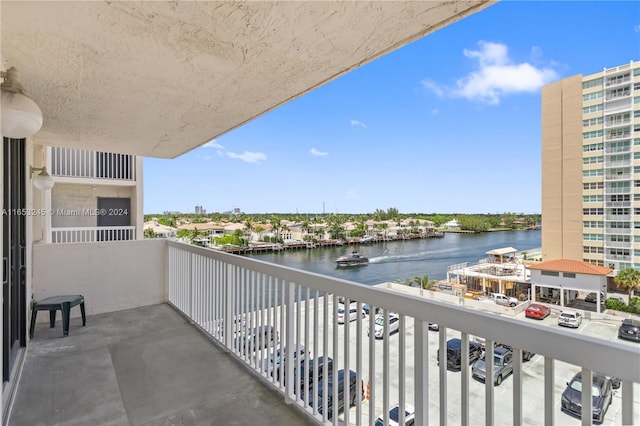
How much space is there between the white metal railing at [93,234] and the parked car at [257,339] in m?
7.09

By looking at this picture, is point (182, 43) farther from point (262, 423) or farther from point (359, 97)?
point (359, 97)

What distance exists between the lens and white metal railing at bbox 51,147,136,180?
8039 mm

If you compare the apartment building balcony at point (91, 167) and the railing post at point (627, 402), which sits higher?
the apartment building balcony at point (91, 167)

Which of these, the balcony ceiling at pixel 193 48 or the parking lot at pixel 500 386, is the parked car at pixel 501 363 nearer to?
the parking lot at pixel 500 386

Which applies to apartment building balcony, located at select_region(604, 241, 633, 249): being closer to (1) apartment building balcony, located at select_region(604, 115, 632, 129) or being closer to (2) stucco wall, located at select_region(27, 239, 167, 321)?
(1) apartment building balcony, located at select_region(604, 115, 632, 129)

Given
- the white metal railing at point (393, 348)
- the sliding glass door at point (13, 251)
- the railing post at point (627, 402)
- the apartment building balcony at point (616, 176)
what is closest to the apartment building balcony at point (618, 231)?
the apartment building balcony at point (616, 176)

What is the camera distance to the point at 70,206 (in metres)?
8.52

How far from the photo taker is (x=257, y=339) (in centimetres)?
233

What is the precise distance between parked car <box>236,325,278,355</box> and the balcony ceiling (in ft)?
5.77

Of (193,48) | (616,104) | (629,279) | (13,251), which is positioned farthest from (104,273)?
(616,104)

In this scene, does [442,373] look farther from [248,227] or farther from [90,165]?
[248,227]

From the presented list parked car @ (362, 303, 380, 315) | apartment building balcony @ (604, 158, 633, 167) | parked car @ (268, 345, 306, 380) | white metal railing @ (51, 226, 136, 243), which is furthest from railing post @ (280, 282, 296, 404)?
apartment building balcony @ (604, 158, 633, 167)

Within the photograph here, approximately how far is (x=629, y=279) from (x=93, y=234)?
21.4m

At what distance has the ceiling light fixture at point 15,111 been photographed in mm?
1393
